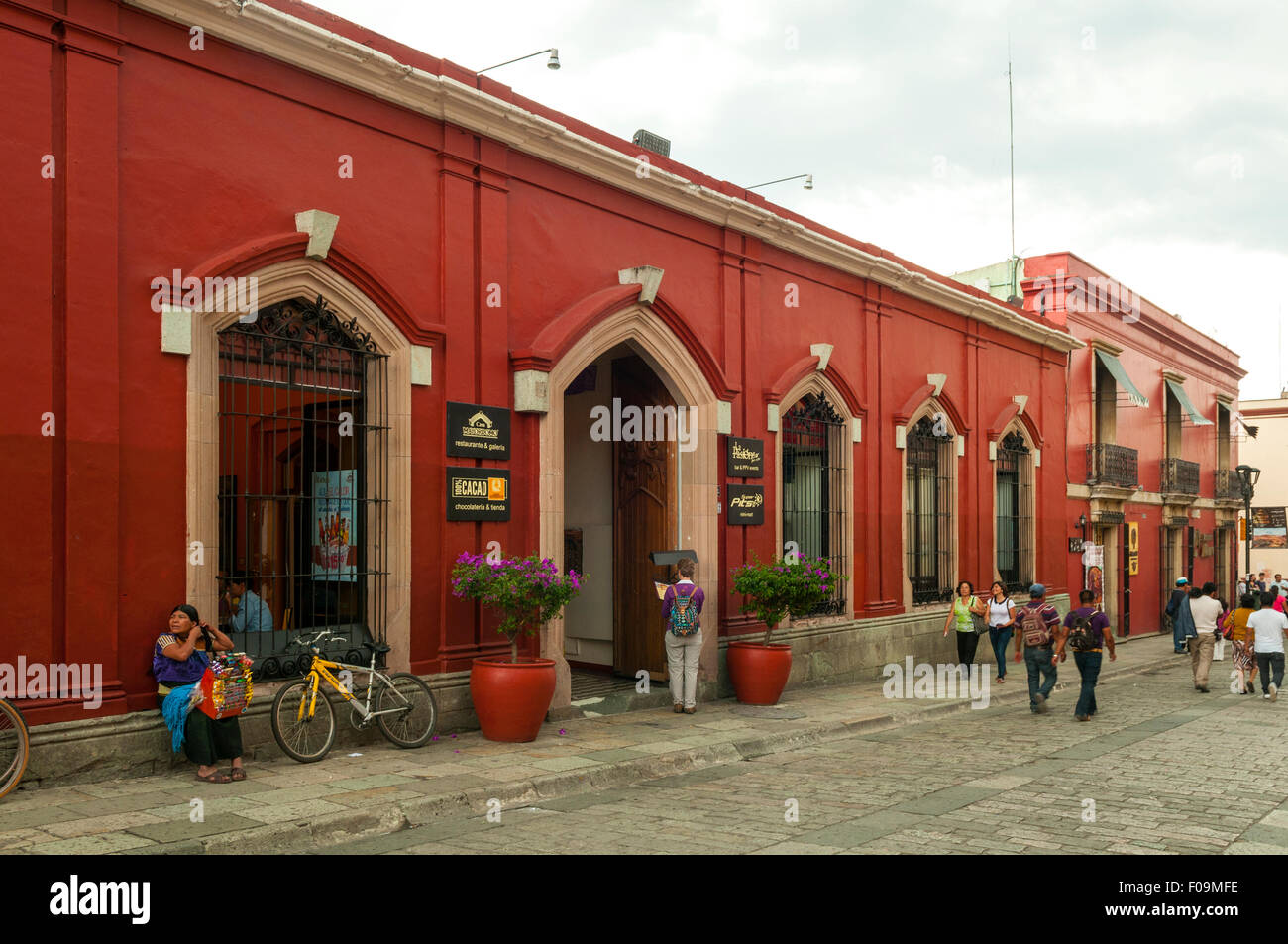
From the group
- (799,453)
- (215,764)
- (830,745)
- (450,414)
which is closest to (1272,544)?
(799,453)

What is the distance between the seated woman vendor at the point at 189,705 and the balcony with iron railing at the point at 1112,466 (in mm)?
21086

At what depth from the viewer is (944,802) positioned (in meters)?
8.22

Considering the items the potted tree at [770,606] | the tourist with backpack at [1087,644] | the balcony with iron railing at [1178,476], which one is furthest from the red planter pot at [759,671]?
the balcony with iron railing at [1178,476]

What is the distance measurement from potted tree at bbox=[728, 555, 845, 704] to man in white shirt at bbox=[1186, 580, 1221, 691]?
20.8ft

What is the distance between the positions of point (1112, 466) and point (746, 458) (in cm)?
1452

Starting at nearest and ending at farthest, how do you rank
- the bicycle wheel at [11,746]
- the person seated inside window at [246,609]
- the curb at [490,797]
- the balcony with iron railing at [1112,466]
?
the curb at [490,797], the bicycle wheel at [11,746], the person seated inside window at [246,609], the balcony with iron railing at [1112,466]

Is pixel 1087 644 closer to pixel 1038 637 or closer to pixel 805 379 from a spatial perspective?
pixel 1038 637

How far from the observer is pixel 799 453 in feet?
53.8

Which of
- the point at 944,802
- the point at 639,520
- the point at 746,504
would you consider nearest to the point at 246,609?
the point at 944,802

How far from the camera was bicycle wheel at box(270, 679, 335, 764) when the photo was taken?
8969mm

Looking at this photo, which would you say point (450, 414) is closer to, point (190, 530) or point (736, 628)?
point (190, 530)

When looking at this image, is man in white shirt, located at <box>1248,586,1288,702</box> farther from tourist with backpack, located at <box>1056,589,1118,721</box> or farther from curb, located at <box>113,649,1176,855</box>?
curb, located at <box>113,649,1176,855</box>

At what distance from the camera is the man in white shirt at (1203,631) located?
53.4 feet

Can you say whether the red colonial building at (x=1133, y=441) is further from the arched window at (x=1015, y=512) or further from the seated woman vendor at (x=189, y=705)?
the seated woman vendor at (x=189, y=705)
